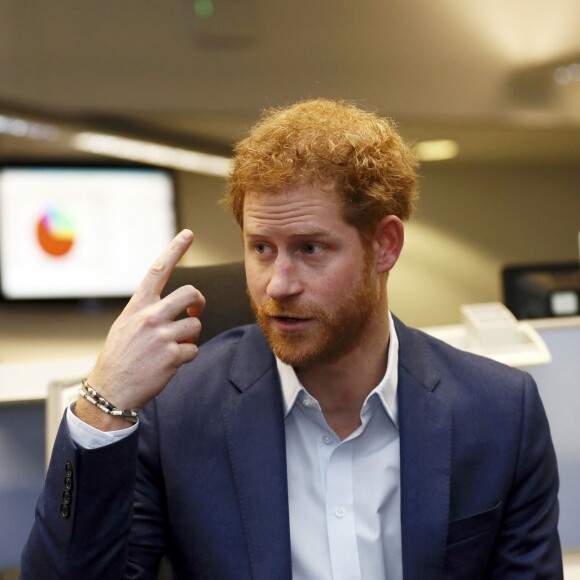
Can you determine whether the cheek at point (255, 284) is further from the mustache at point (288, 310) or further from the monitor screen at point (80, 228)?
the monitor screen at point (80, 228)

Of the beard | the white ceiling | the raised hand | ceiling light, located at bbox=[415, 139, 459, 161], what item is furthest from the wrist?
ceiling light, located at bbox=[415, 139, 459, 161]

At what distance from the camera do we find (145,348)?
1014 mm

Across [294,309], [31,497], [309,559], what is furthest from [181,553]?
[31,497]

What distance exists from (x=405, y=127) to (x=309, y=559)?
11.3ft

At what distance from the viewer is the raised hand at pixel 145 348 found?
996 mm

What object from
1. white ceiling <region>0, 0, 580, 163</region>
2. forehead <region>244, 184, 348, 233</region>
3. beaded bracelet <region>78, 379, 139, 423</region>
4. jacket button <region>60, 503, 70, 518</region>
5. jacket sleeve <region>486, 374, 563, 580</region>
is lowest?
jacket sleeve <region>486, 374, 563, 580</region>

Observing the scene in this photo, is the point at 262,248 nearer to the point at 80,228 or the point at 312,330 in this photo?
the point at 312,330

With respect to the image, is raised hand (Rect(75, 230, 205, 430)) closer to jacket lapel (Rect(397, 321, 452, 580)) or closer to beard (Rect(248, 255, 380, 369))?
beard (Rect(248, 255, 380, 369))

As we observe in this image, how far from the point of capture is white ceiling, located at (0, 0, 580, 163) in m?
3.79

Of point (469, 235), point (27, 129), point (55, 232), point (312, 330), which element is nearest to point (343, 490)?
point (312, 330)

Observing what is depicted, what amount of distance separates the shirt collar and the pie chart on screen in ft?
9.42

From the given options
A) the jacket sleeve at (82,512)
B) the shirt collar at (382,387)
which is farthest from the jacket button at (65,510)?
the shirt collar at (382,387)

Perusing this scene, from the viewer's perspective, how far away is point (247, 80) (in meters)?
4.02

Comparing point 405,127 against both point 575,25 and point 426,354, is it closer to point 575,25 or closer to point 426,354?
point 575,25
